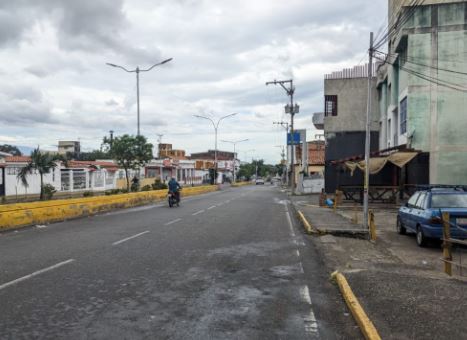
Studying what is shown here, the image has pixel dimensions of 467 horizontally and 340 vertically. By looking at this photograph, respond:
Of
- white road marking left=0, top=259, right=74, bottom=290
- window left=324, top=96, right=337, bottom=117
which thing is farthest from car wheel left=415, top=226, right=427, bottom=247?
window left=324, top=96, right=337, bottom=117

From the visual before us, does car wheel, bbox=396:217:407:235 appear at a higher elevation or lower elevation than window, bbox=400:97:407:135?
lower

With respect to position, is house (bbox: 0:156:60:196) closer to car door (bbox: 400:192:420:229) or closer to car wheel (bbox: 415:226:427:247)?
car door (bbox: 400:192:420:229)

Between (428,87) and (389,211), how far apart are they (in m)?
6.80

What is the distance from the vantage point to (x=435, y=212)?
10672mm

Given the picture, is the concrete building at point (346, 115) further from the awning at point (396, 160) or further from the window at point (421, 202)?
the window at point (421, 202)

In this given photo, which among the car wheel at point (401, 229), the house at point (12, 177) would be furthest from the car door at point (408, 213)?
the house at point (12, 177)

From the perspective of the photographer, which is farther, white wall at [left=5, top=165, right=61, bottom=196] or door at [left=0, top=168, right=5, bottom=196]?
white wall at [left=5, top=165, right=61, bottom=196]

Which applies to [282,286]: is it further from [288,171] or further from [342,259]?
[288,171]

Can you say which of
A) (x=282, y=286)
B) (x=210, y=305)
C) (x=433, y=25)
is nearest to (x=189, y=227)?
(x=282, y=286)

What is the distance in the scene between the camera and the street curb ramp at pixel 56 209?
15.4 meters

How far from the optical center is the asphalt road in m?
5.07

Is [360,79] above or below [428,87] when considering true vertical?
above

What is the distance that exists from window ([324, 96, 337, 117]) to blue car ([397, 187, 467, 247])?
2676 centimetres

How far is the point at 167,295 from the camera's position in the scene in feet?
21.1
